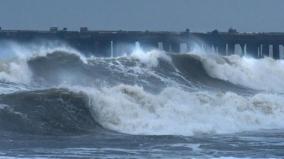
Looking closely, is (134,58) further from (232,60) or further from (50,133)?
(50,133)

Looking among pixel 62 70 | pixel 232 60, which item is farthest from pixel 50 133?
pixel 232 60

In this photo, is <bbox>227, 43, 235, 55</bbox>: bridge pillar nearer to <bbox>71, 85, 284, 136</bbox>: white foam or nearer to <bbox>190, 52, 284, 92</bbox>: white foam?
<bbox>190, 52, 284, 92</bbox>: white foam

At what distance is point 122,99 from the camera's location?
32.2 meters

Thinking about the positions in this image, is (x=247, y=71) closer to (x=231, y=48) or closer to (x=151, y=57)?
(x=151, y=57)

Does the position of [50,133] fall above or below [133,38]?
below

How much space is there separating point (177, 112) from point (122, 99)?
1.93m

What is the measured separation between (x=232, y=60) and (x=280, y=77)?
4.40 m

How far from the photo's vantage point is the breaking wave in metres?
29.1

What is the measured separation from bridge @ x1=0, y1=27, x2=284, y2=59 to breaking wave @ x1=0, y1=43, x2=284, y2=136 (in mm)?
30590

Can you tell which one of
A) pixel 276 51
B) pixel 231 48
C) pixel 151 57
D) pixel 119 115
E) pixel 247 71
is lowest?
pixel 119 115

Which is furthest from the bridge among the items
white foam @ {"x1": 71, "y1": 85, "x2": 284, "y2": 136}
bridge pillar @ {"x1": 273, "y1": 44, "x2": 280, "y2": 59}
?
white foam @ {"x1": 71, "y1": 85, "x2": 284, "y2": 136}

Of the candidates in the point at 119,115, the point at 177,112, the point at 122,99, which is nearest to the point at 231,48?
the point at 177,112

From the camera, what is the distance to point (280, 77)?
216 feet

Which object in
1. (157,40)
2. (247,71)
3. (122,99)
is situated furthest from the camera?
(157,40)
